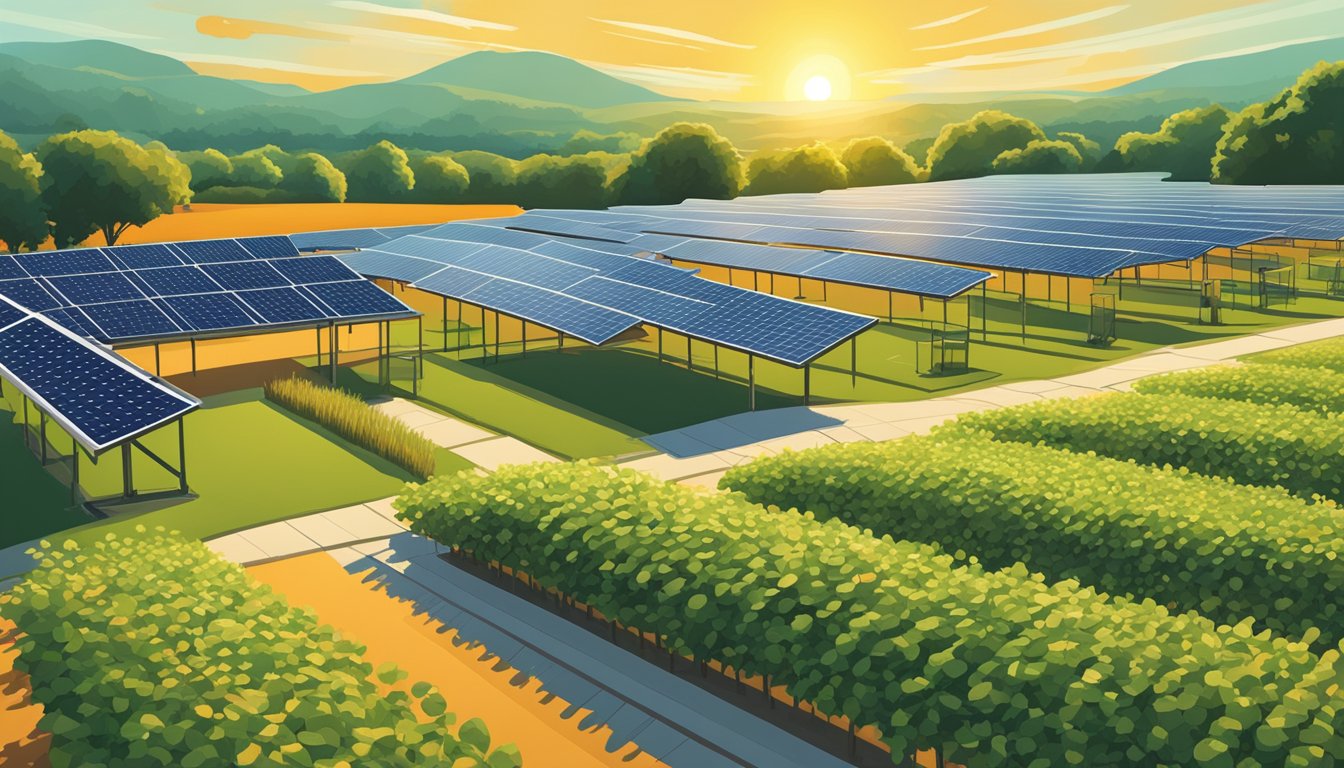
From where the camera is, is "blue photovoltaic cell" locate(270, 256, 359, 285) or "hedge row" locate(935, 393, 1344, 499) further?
"blue photovoltaic cell" locate(270, 256, 359, 285)

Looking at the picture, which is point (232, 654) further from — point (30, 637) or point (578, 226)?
point (578, 226)

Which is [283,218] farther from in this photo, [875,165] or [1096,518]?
[1096,518]

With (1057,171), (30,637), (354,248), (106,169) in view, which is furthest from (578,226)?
(1057,171)

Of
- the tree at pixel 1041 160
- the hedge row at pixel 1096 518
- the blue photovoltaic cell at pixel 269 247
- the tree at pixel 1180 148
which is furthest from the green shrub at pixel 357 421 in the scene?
the tree at pixel 1041 160

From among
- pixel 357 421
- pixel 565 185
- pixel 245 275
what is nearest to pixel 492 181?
pixel 565 185

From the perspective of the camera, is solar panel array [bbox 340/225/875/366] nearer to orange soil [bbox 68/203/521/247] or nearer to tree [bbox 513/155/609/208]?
orange soil [bbox 68/203/521/247]

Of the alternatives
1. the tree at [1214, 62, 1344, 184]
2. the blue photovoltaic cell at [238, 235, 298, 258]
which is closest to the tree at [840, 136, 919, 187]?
the tree at [1214, 62, 1344, 184]
